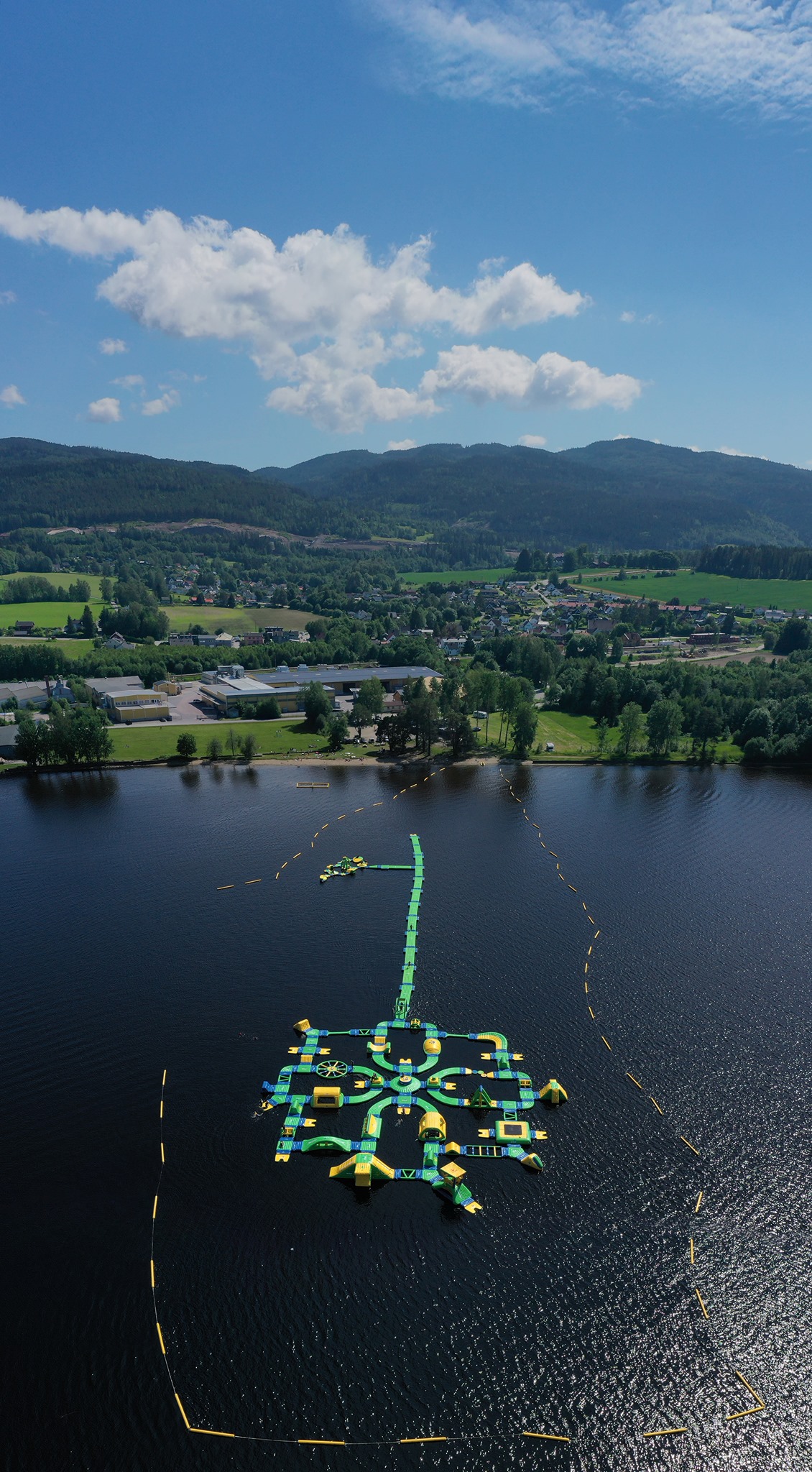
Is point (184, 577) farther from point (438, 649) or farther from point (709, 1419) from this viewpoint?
point (709, 1419)

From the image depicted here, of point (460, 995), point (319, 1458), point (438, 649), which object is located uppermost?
point (438, 649)

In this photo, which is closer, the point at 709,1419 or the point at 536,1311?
the point at 709,1419

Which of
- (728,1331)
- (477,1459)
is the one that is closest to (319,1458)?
(477,1459)

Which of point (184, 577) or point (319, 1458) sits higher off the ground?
point (184, 577)

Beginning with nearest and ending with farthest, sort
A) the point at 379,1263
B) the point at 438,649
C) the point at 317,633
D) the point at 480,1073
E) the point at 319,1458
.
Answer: the point at 319,1458 < the point at 379,1263 < the point at 480,1073 < the point at 438,649 < the point at 317,633

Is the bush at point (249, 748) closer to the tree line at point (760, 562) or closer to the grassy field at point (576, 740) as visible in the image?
the grassy field at point (576, 740)

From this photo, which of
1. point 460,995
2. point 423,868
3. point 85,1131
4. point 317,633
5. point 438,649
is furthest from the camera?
point 317,633

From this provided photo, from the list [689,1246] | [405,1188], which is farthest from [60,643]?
[689,1246]

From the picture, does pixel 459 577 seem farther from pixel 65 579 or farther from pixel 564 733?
pixel 564 733
